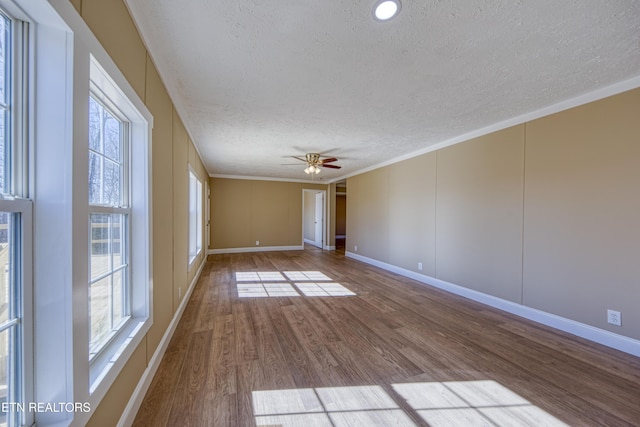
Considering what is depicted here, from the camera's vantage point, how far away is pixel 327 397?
171 centimetres

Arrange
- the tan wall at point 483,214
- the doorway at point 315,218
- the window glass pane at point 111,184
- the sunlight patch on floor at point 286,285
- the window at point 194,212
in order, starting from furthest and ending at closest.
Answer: the doorway at point 315,218
the window at point 194,212
the sunlight patch on floor at point 286,285
the tan wall at point 483,214
the window glass pane at point 111,184

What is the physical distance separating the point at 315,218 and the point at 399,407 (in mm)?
8495

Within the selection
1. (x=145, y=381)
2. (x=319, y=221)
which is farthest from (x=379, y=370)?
(x=319, y=221)

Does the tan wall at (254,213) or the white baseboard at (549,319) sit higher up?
the tan wall at (254,213)

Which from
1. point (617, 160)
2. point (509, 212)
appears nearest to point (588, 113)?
point (617, 160)

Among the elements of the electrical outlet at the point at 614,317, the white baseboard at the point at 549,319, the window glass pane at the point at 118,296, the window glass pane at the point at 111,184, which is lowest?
the white baseboard at the point at 549,319

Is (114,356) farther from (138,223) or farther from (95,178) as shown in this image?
(95,178)

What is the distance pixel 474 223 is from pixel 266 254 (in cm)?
540

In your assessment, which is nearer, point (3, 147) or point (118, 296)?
point (3, 147)

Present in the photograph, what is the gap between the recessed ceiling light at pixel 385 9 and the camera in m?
1.43

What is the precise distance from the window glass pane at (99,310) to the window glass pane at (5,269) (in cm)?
47

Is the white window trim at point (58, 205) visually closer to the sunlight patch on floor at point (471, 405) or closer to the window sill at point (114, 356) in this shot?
the window sill at point (114, 356)

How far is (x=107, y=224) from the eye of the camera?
1438 mm

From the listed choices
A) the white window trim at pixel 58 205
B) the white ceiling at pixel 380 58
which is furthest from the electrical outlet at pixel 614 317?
the white window trim at pixel 58 205
